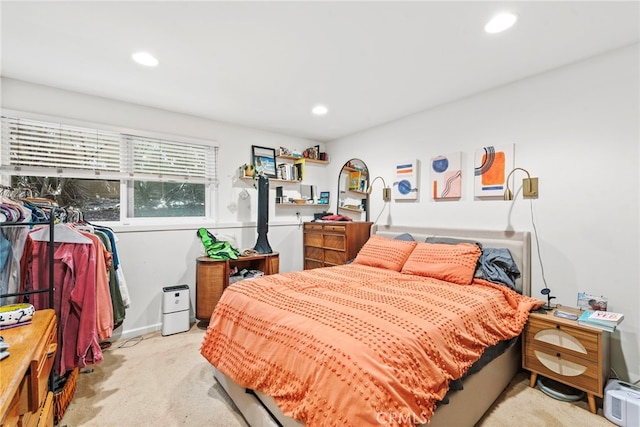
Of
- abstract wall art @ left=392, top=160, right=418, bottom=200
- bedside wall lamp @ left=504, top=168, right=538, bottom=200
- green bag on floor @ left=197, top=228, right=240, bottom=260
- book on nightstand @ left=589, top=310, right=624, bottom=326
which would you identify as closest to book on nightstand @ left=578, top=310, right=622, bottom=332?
book on nightstand @ left=589, top=310, right=624, bottom=326

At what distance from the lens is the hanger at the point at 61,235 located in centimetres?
179

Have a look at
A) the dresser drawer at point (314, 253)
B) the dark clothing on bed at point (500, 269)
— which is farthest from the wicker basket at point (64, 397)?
the dark clothing on bed at point (500, 269)

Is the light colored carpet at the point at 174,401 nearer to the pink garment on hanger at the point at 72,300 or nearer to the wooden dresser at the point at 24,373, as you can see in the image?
the pink garment on hanger at the point at 72,300

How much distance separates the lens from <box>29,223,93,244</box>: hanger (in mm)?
1795

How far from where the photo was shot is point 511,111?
99.8 inches

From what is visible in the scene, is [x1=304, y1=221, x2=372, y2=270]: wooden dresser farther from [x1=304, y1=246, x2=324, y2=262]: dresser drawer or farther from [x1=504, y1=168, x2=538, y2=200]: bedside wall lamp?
[x1=504, y1=168, x2=538, y2=200]: bedside wall lamp

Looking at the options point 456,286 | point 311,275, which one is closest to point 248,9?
point 311,275

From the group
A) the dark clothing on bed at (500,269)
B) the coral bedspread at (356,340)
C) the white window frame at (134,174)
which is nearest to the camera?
the coral bedspread at (356,340)

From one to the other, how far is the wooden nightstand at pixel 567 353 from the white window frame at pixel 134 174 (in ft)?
10.9

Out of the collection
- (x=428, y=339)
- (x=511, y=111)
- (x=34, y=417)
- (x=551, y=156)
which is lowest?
(x=34, y=417)

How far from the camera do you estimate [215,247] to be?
3160mm

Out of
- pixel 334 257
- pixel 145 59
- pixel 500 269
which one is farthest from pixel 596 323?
pixel 145 59

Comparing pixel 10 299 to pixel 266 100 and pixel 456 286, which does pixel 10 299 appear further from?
pixel 456 286

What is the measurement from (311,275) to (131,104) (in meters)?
2.62
